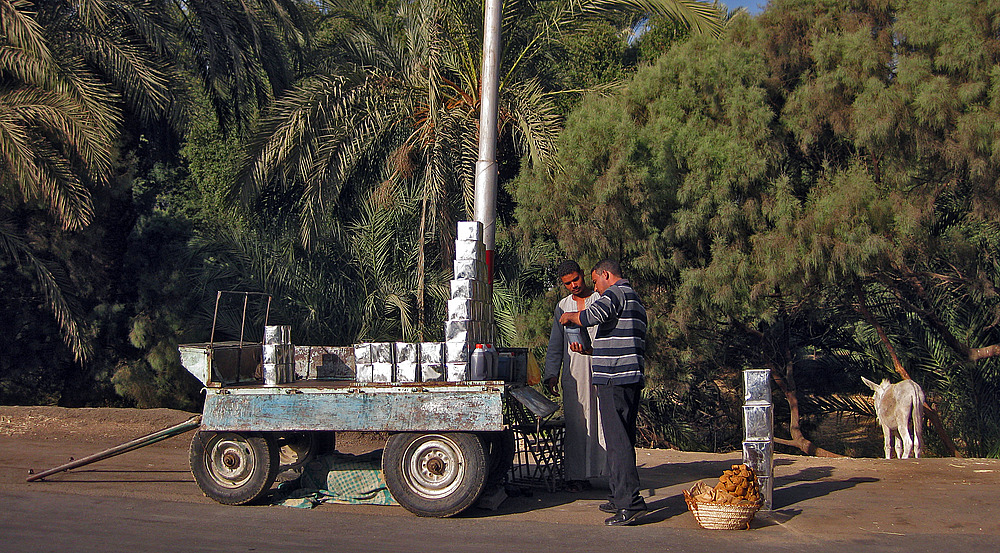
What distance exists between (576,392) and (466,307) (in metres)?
1.26

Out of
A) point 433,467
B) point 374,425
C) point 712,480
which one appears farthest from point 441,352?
point 712,480

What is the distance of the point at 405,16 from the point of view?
45.5ft

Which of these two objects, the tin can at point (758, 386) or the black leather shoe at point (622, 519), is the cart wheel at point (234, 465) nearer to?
the black leather shoe at point (622, 519)

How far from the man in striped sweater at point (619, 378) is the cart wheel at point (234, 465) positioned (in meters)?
2.55

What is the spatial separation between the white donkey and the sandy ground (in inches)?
61.1

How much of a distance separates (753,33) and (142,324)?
11.0 metres

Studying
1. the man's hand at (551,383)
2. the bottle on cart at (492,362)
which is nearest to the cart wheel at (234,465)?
the bottle on cart at (492,362)

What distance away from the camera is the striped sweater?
21.2 feet

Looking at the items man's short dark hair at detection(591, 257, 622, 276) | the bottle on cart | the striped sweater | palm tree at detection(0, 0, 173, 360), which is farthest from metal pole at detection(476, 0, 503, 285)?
palm tree at detection(0, 0, 173, 360)

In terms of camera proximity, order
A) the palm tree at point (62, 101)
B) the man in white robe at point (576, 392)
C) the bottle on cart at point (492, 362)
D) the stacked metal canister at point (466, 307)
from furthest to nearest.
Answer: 1. the palm tree at point (62, 101)
2. the man in white robe at point (576, 392)
3. the bottle on cart at point (492, 362)
4. the stacked metal canister at point (466, 307)

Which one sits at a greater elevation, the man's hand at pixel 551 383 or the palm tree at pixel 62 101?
the palm tree at pixel 62 101

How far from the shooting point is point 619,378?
645cm

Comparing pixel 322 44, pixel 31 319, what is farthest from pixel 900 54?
pixel 31 319

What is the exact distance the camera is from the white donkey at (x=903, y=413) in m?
11.0
